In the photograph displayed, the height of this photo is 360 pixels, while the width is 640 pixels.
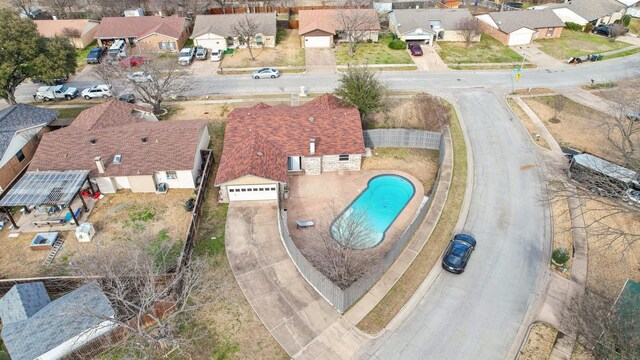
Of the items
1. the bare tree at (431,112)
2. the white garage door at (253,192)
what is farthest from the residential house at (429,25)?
the white garage door at (253,192)

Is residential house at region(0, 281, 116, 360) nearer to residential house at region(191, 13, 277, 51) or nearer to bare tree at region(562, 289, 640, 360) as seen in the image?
bare tree at region(562, 289, 640, 360)

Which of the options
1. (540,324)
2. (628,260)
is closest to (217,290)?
(540,324)

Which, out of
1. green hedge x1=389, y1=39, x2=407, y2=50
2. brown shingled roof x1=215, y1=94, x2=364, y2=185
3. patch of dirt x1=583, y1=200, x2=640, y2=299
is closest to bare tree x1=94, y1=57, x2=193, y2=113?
Result: brown shingled roof x1=215, y1=94, x2=364, y2=185

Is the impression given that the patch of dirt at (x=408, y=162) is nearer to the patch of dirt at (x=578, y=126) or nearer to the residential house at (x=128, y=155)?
the patch of dirt at (x=578, y=126)

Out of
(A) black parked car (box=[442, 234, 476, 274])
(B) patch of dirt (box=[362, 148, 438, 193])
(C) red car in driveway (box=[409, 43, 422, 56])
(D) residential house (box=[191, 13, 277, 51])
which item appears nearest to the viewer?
(A) black parked car (box=[442, 234, 476, 274])

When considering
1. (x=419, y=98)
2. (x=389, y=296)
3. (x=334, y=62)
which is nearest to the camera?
(x=389, y=296)

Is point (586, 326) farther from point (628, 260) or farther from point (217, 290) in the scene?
Answer: point (217, 290)
